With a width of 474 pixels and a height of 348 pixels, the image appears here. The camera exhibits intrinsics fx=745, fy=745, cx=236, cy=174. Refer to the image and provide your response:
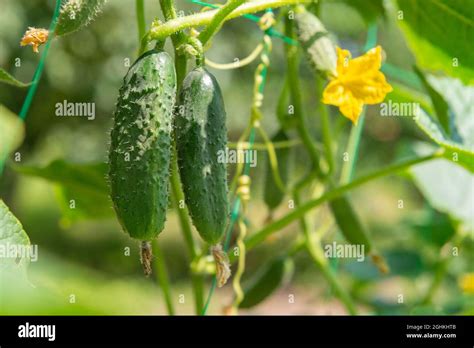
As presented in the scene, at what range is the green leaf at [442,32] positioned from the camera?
50.9 inches

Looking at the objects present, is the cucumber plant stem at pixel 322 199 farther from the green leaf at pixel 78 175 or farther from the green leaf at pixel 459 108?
the green leaf at pixel 78 175

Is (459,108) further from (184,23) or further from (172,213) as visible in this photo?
(172,213)

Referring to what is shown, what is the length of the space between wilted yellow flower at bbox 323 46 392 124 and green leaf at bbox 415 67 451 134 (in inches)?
12.8

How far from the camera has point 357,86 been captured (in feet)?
3.34

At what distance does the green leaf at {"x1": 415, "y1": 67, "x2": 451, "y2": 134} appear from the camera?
51.8 inches

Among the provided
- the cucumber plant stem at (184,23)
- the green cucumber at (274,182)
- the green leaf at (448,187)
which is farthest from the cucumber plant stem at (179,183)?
the green leaf at (448,187)

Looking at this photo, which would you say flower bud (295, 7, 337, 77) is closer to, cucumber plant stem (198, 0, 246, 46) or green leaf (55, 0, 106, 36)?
cucumber plant stem (198, 0, 246, 46)

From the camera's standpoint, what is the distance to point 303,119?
1377 mm

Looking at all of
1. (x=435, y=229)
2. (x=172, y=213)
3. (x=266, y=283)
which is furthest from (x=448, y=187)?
(x=172, y=213)

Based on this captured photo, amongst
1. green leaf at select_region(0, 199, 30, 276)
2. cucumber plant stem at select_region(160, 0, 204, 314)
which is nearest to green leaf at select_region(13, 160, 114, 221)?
cucumber plant stem at select_region(160, 0, 204, 314)

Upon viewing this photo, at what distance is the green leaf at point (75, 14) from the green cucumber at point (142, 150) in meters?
0.09

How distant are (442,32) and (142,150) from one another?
0.77 metres
